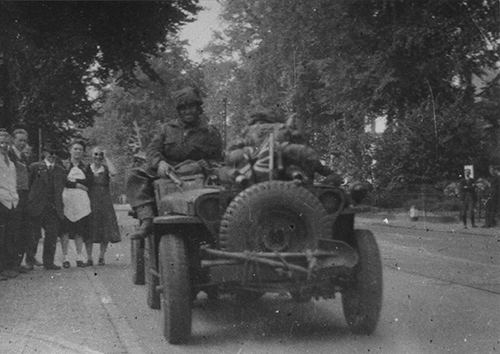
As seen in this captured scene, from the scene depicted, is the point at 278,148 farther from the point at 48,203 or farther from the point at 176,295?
the point at 48,203

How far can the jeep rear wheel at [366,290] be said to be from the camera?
5.73 meters

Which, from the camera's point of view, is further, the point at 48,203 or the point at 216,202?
the point at 48,203

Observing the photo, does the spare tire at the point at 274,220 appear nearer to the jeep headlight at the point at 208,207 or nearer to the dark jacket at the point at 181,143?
the jeep headlight at the point at 208,207

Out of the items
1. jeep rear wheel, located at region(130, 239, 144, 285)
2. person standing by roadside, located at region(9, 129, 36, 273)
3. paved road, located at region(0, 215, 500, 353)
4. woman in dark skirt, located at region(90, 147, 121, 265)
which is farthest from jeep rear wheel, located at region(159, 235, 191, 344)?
woman in dark skirt, located at region(90, 147, 121, 265)

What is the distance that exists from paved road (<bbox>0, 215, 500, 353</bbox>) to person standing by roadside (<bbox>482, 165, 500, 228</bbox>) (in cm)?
1156

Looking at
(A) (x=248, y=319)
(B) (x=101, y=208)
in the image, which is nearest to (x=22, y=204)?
(B) (x=101, y=208)

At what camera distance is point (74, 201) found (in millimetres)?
10953

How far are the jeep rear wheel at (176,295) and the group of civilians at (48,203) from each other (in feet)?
14.8

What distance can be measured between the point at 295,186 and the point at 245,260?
67 centimetres

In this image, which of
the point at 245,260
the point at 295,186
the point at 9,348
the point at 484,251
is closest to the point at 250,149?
the point at 295,186

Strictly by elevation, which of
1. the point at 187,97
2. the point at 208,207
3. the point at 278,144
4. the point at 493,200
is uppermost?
the point at 187,97

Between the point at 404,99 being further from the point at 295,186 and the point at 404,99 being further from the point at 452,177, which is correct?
the point at 295,186

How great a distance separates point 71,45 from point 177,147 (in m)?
7.48

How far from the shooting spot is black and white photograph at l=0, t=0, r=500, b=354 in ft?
18.4
